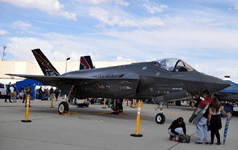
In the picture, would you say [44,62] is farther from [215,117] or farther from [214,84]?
[215,117]

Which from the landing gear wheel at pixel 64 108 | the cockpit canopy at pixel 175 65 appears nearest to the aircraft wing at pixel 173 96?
the cockpit canopy at pixel 175 65

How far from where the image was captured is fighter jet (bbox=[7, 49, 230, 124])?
8.84 metres

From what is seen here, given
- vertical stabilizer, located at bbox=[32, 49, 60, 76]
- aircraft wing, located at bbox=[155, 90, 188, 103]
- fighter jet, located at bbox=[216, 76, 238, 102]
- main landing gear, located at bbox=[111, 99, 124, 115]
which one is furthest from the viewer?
fighter jet, located at bbox=[216, 76, 238, 102]

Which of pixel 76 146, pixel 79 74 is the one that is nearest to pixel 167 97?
pixel 76 146

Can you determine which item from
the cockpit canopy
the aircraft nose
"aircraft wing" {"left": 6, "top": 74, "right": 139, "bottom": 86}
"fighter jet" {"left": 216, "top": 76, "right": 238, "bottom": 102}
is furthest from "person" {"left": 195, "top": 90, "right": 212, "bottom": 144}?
"fighter jet" {"left": 216, "top": 76, "right": 238, "bottom": 102}

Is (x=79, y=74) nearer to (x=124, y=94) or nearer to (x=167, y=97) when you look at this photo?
(x=124, y=94)

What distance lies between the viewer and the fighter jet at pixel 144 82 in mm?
8841

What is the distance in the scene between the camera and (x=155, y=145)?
18.5 feet

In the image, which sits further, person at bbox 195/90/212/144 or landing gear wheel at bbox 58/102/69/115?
landing gear wheel at bbox 58/102/69/115

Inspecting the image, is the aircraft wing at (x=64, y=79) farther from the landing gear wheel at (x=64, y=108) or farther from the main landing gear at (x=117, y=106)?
the main landing gear at (x=117, y=106)

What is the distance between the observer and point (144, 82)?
9.98 m

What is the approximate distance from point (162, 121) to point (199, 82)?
2.29m

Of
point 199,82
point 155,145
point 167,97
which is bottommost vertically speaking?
point 155,145

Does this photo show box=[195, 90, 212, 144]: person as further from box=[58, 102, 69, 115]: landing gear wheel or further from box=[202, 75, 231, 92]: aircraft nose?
box=[58, 102, 69, 115]: landing gear wheel
